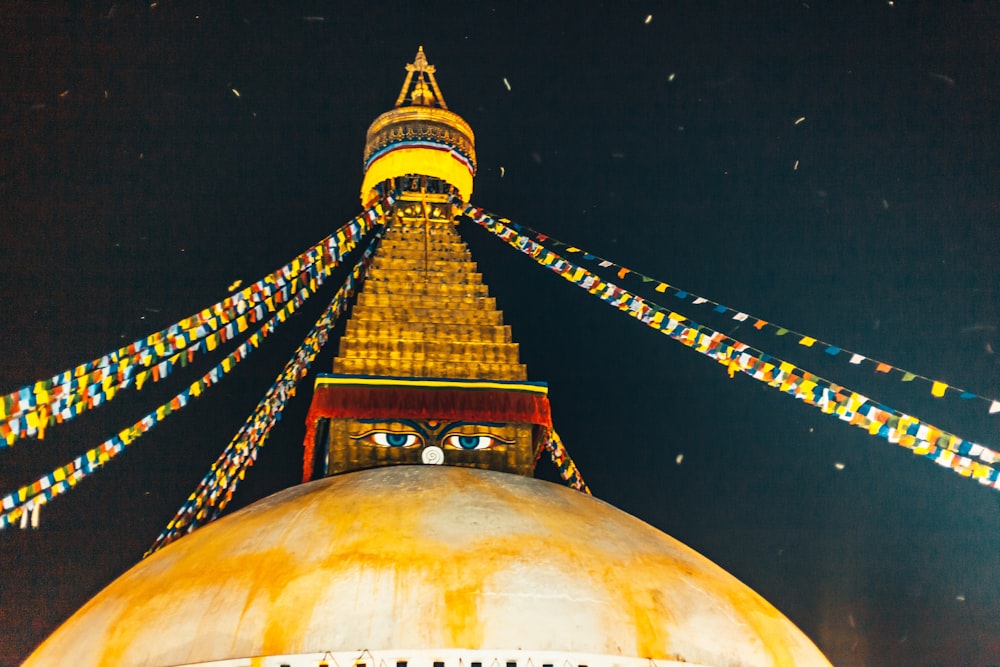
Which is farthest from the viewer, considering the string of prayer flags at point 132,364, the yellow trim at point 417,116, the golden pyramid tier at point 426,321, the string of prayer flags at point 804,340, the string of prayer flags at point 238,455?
the yellow trim at point 417,116

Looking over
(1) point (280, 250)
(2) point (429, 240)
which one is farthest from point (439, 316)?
(1) point (280, 250)

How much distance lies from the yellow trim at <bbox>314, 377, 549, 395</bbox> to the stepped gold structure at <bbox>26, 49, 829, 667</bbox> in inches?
0.6

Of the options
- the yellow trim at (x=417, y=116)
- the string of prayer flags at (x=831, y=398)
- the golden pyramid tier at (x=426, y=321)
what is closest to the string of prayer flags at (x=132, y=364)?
the golden pyramid tier at (x=426, y=321)

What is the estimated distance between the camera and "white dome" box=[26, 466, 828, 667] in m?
4.64

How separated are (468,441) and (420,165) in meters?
3.04

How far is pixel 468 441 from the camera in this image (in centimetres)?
721

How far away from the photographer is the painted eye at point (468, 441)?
7176 millimetres

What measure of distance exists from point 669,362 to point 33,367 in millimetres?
7408

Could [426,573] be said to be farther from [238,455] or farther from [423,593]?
[238,455]

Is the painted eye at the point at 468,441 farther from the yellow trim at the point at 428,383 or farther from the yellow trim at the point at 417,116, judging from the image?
the yellow trim at the point at 417,116

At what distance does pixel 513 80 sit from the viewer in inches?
475

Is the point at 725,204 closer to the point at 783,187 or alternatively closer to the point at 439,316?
the point at 783,187

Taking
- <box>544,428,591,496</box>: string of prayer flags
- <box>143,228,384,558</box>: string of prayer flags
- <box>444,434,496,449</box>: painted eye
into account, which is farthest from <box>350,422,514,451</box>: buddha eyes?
<box>544,428,591,496</box>: string of prayer flags

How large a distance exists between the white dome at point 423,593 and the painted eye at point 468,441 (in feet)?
3.88
